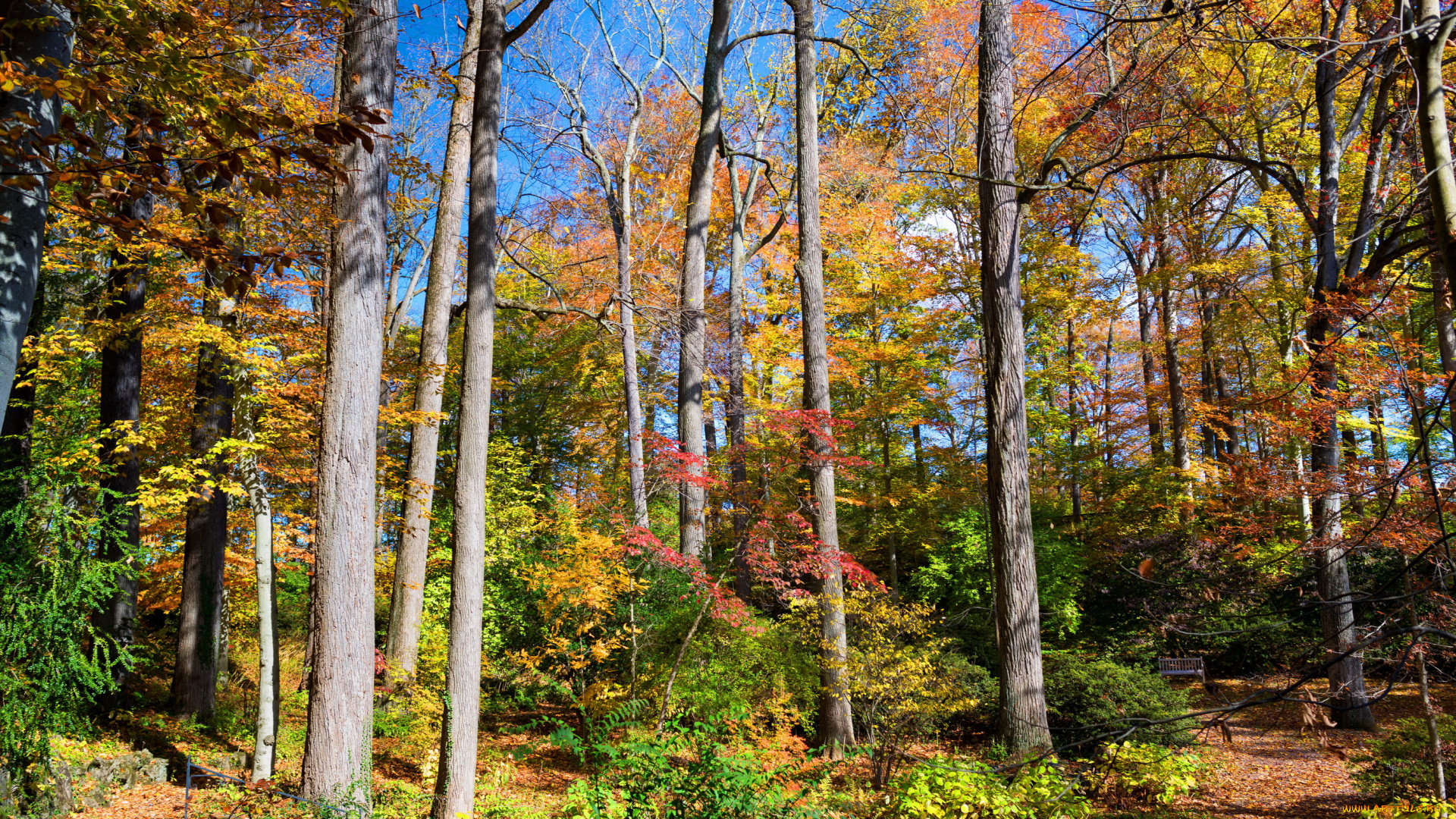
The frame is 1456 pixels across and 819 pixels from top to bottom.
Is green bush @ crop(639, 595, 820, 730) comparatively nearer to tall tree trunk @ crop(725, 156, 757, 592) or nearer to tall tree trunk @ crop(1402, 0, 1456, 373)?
tall tree trunk @ crop(725, 156, 757, 592)

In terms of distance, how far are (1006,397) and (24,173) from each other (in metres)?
6.26

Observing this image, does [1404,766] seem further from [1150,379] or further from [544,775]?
[1150,379]

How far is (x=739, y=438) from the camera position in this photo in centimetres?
1397

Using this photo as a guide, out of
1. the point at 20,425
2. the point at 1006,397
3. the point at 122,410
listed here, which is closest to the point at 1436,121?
the point at 1006,397

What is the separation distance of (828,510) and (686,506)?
3151mm

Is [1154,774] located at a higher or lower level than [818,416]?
lower

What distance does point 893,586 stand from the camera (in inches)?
583

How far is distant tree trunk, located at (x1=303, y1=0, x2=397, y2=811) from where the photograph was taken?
18.1 ft

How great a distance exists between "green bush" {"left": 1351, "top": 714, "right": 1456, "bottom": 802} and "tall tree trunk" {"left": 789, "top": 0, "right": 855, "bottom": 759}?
484 cm

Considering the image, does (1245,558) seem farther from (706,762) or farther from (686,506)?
(706,762)

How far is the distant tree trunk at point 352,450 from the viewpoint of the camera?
18.1ft

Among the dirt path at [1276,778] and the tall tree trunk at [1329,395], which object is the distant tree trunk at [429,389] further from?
the tall tree trunk at [1329,395]

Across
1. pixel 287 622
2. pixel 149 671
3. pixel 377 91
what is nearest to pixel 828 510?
pixel 377 91

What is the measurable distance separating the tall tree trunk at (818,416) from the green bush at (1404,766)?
4.84 meters
